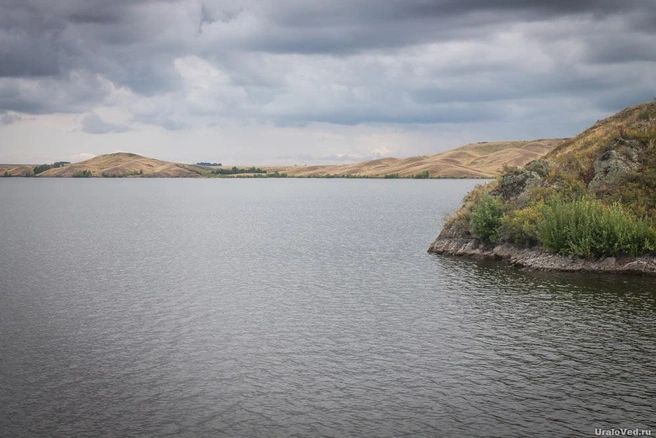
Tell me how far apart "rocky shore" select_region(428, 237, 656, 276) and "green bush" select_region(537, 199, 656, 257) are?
2.39ft

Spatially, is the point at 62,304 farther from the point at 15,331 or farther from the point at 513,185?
the point at 513,185

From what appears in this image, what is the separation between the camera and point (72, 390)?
25.4 m

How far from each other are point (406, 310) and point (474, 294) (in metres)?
7.02

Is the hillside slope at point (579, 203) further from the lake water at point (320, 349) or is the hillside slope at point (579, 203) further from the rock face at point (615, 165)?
the lake water at point (320, 349)

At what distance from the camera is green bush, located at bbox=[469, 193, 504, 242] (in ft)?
193

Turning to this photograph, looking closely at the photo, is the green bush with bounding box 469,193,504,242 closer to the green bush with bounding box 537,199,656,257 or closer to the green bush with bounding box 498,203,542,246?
the green bush with bounding box 498,203,542,246

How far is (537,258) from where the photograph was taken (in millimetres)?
52406

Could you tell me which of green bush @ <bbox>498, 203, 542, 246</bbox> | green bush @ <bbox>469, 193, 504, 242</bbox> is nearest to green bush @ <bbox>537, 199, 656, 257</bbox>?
green bush @ <bbox>498, 203, 542, 246</bbox>

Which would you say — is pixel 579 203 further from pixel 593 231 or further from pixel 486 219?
pixel 486 219

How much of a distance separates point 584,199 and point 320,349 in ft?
115

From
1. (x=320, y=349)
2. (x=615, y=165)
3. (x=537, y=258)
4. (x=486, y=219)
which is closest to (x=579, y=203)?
(x=537, y=258)

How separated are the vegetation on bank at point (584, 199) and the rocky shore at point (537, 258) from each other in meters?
0.68

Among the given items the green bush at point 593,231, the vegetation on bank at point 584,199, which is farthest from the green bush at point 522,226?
the green bush at point 593,231

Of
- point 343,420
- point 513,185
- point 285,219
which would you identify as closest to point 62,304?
point 343,420
